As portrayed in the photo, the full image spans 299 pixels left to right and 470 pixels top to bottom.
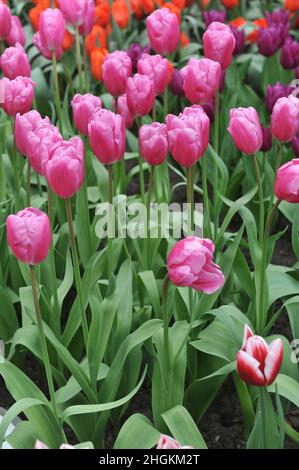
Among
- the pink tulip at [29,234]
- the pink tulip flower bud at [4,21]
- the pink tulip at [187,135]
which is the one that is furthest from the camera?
the pink tulip flower bud at [4,21]

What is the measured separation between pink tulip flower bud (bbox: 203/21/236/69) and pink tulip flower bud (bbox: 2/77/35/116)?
469mm

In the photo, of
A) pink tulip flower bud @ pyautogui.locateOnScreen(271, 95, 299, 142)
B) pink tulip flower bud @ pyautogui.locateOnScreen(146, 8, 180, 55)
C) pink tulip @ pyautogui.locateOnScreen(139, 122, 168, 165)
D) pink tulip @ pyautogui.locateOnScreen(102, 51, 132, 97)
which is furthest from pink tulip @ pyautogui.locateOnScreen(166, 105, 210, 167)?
pink tulip flower bud @ pyautogui.locateOnScreen(146, 8, 180, 55)

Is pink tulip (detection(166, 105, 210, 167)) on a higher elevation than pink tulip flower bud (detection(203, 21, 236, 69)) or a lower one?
lower

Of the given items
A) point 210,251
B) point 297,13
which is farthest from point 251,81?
point 210,251

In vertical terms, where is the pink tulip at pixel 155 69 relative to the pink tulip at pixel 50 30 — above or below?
below

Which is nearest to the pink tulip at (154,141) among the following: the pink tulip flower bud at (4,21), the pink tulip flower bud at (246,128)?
the pink tulip flower bud at (246,128)

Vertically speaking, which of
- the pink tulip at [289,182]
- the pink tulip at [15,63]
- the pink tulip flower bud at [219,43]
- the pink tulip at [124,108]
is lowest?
the pink tulip at [124,108]

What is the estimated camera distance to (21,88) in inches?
81.9

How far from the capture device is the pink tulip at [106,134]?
5.93 ft

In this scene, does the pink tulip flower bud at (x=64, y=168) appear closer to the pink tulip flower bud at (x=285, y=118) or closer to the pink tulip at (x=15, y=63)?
the pink tulip flower bud at (x=285, y=118)

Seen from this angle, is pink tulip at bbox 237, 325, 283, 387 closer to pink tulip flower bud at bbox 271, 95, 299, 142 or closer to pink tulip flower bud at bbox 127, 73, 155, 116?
pink tulip flower bud at bbox 271, 95, 299, 142

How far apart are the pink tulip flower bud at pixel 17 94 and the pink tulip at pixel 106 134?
0.32 meters

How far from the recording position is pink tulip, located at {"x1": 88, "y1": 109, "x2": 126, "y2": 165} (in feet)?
5.93
